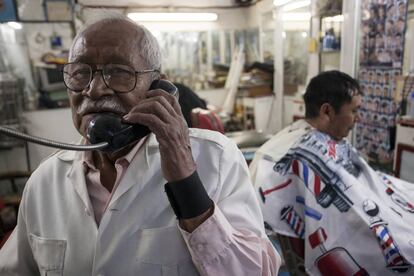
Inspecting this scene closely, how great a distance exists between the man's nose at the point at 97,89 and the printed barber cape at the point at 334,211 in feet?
3.68

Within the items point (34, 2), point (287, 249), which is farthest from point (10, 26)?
point (287, 249)

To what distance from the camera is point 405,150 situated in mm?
2270

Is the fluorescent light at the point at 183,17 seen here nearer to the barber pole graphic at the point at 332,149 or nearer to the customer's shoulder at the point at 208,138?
the barber pole graphic at the point at 332,149

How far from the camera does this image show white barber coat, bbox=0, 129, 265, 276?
2.77 feet

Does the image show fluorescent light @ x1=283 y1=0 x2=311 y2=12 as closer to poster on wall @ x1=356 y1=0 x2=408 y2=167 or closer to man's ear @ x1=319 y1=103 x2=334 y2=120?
poster on wall @ x1=356 y1=0 x2=408 y2=167

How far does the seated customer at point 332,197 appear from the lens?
1.50 m

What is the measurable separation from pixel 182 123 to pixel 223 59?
15.2ft

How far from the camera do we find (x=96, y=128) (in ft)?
2.57

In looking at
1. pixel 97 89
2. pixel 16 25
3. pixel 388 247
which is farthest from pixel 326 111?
pixel 16 25

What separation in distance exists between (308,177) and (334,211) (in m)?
0.20

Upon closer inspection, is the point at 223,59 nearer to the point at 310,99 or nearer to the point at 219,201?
the point at 310,99

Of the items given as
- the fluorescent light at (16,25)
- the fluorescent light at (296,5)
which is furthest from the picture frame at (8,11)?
the fluorescent light at (296,5)

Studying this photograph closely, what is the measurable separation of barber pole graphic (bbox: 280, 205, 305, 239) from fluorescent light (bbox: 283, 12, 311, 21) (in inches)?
99.1

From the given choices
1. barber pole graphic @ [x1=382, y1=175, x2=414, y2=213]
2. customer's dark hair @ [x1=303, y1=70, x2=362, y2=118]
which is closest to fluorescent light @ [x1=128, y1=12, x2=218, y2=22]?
customer's dark hair @ [x1=303, y1=70, x2=362, y2=118]
